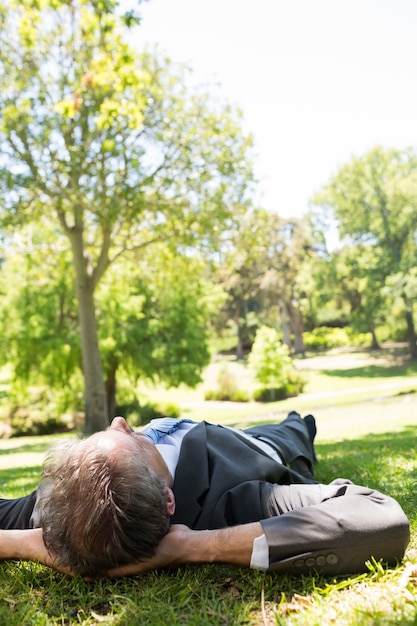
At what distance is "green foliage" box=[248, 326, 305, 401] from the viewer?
29.7 meters

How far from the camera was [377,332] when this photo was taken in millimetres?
52938

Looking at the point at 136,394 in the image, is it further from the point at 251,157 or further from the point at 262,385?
the point at 251,157

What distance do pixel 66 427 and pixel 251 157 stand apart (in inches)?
589

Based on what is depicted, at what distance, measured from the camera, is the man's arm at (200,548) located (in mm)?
2301

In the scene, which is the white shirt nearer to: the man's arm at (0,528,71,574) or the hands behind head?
the hands behind head

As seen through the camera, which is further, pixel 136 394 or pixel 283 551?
pixel 136 394

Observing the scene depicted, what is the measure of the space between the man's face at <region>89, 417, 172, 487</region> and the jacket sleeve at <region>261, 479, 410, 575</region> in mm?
536

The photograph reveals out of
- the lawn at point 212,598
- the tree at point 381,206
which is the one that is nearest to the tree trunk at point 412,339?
the tree at point 381,206

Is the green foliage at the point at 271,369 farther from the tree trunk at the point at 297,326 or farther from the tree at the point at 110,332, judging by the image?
the tree trunk at the point at 297,326

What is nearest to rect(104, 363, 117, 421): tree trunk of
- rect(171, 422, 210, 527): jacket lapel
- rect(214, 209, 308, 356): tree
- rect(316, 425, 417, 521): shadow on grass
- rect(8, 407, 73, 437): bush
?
rect(8, 407, 73, 437): bush

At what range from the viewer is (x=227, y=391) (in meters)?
31.3

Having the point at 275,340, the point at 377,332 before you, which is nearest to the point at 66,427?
the point at 275,340

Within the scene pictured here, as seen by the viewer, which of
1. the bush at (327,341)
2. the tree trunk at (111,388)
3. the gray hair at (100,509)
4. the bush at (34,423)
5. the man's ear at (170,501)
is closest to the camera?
the gray hair at (100,509)

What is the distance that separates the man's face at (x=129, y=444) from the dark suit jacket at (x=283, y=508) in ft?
0.39
